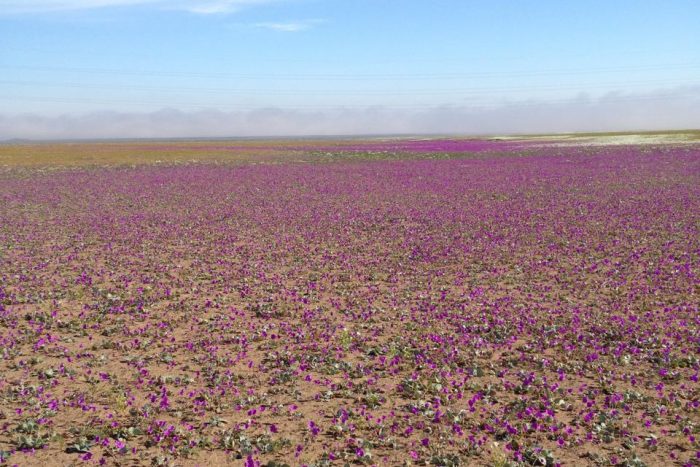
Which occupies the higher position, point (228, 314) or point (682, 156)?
point (682, 156)

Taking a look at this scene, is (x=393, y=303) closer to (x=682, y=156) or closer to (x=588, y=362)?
(x=588, y=362)

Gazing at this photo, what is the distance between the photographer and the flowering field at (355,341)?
7.80m

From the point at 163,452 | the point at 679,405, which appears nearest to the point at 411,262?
the point at 679,405

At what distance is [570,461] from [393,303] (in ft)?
24.6

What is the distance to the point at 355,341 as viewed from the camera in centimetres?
1170

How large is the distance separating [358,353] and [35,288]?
11350mm

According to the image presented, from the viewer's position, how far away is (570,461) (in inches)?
285

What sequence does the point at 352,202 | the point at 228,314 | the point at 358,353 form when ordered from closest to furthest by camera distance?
the point at 358,353 < the point at 228,314 < the point at 352,202

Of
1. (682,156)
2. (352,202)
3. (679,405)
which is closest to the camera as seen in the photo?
(679,405)

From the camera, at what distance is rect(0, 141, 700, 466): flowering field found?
7.80 meters

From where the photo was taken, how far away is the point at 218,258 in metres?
19.9

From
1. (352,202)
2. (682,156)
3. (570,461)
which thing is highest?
(682,156)

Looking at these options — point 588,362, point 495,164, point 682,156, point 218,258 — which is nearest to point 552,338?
point 588,362

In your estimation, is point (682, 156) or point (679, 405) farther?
point (682, 156)
